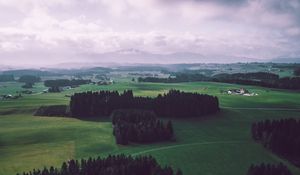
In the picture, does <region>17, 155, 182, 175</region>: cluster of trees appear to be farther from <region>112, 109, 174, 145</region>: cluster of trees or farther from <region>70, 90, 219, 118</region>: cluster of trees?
<region>70, 90, 219, 118</region>: cluster of trees

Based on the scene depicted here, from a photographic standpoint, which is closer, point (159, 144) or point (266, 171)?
point (266, 171)

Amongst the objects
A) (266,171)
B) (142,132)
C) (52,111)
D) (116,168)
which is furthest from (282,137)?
(52,111)

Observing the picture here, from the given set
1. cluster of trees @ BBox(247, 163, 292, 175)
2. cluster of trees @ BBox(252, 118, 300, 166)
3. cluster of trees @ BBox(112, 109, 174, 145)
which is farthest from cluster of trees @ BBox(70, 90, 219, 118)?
cluster of trees @ BBox(247, 163, 292, 175)

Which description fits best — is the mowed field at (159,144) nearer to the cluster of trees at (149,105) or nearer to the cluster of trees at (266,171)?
the cluster of trees at (266,171)

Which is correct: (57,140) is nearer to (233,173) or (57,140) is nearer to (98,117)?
(98,117)

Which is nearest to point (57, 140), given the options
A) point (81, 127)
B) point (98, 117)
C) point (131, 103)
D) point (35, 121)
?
point (81, 127)

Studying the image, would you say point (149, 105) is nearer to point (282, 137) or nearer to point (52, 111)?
point (52, 111)
